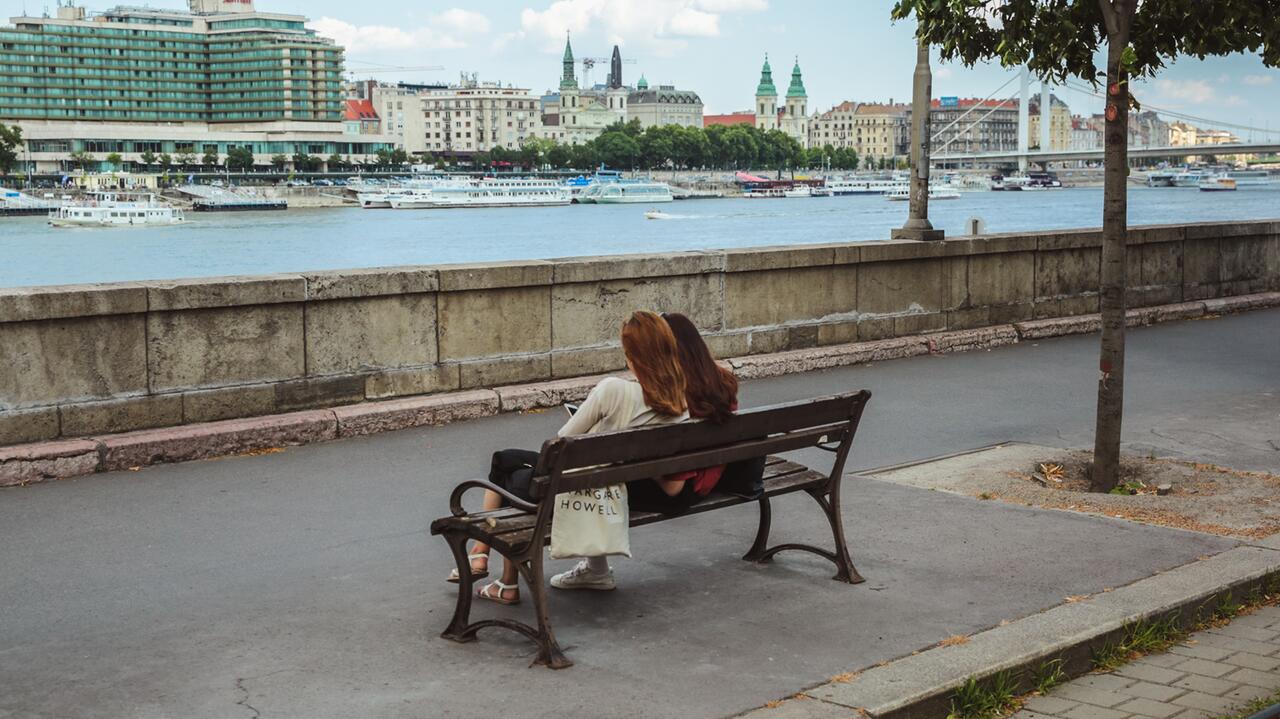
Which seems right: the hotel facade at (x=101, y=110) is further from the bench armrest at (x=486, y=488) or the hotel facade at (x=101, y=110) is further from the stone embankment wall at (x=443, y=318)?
the bench armrest at (x=486, y=488)

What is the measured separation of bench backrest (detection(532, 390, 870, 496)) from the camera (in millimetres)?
4593

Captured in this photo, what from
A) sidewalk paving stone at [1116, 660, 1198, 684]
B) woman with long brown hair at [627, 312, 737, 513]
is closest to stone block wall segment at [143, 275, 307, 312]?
woman with long brown hair at [627, 312, 737, 513]

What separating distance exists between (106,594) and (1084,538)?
13.1 feet

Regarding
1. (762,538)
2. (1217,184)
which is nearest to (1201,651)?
(762,538)

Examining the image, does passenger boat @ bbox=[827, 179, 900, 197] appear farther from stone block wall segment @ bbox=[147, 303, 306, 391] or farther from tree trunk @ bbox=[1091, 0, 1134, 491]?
tree trunk @ bbox=[1091, 0, 1134, 491]

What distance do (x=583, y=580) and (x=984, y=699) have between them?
1695mm

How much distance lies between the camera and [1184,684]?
4.55 meters

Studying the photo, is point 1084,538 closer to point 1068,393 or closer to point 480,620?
point 480,620

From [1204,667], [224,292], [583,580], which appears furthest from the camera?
[224,292]

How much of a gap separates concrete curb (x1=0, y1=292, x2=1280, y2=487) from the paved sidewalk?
511cm

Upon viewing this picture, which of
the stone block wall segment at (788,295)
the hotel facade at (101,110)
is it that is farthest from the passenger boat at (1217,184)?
the hotel facade at (101,110)

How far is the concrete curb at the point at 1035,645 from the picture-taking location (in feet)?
13.7

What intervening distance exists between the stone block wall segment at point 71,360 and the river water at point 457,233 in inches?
1407

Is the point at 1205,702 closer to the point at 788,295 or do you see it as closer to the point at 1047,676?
the point at 1047,676
